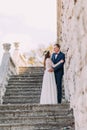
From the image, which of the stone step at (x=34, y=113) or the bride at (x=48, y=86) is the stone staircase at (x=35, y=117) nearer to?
the stone step at (x=34, y=113)

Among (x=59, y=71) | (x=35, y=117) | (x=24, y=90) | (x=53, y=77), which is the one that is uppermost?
(x=59, y=71)

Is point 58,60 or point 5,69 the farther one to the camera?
point 5,69

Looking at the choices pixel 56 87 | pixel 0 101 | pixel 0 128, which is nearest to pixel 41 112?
pixel 0 128

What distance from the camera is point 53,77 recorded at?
392 inches

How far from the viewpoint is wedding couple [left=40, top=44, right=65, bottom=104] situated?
971cm

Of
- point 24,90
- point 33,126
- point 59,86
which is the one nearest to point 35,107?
point 33,126

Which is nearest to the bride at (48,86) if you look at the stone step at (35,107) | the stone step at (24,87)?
Result: the stone step at (35,107)

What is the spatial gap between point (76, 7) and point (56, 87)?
526 cm

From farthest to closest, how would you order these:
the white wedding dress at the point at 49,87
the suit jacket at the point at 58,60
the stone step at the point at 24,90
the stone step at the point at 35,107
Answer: the stone step at the point at 24,90 → the white wedding dress at the point at 49,87 → the suit jacket at the point at 58,60 → the stone step at the point at 35,107

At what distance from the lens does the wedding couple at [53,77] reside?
9711 millimetres

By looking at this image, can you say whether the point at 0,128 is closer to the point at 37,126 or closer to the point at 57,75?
the point at 37,126

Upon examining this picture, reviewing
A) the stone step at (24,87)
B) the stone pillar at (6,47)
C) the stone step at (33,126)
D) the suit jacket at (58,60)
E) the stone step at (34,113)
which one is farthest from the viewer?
the stone pillar at (6,47)

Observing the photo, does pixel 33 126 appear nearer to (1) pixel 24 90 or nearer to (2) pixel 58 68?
(2) pixel 58 68

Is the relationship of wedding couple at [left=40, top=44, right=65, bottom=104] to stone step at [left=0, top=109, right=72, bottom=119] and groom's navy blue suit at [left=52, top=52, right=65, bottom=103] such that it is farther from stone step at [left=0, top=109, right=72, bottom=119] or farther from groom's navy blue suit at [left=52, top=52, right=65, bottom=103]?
stone step at [left=0, top=109, right=72, bottom=119]
